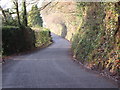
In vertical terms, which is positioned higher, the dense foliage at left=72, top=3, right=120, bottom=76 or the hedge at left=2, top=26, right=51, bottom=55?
the dense foliage at left=72, top=3, right=120, bottom=76

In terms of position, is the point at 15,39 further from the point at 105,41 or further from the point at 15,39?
the point at 105,41

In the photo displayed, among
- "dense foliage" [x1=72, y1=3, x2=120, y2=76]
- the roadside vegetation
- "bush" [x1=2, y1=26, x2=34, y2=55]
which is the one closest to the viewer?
"dense foliage" [x1=72, y1=3, x2=120, y2=76]

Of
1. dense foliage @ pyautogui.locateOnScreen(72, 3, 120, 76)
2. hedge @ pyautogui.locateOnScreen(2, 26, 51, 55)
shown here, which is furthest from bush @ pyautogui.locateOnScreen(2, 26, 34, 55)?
dense foliage @ pyautogui.locateOnScreen(72, 3, 120, 76)

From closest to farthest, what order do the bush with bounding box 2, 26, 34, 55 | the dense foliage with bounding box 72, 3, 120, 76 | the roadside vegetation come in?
the dense foliage with bounding box 72, 3, 120, 76 → the bush with bounding box 2, 26, 34, 55 → the roadside vegetation

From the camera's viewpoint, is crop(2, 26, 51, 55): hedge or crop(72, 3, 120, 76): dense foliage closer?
crop(72, 3, 120, 76): dense foliage

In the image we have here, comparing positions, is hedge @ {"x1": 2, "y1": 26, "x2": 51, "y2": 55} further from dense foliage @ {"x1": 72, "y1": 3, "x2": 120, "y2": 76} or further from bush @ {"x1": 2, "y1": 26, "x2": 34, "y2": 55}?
dense foliage @ {"x1": 72, "y1": 3, "x2": 120, "y2": 76}

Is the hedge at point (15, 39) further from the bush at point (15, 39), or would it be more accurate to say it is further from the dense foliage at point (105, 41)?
the dense foliage at point (105, 41)

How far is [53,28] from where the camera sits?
9025cm

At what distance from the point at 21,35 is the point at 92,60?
16035 millimetres

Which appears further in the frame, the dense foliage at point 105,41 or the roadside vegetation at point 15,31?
the roadside vegetation at point 15,31

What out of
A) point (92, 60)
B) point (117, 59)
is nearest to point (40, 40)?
point (92, 60)

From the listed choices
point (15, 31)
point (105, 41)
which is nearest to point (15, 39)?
point (15, 31)

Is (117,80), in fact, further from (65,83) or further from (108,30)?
(108,30)

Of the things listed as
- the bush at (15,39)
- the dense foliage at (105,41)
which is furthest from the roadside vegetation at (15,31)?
the dense foliage at (105,41)
